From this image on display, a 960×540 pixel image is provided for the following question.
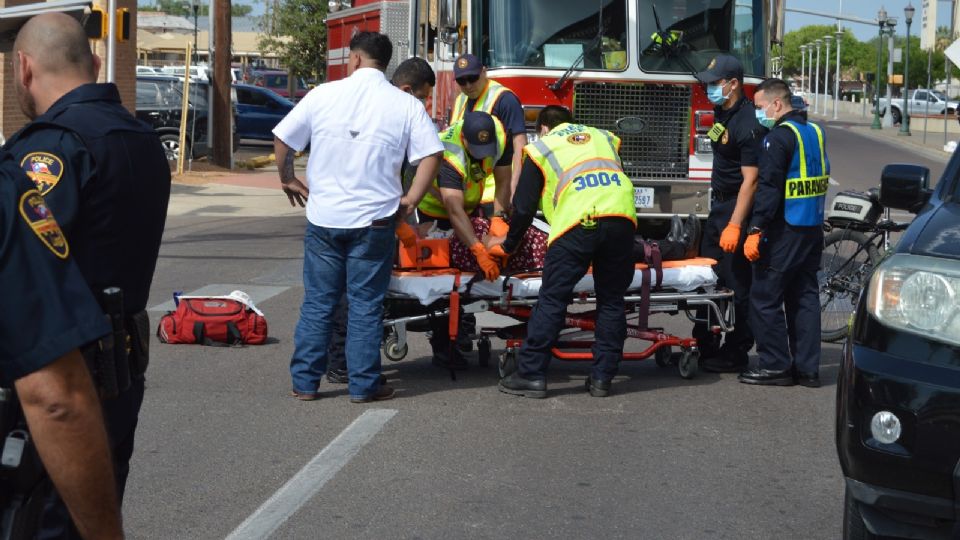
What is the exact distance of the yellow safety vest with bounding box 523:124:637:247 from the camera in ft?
25.8

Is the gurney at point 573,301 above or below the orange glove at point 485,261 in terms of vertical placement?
below

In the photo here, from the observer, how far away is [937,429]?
420cm

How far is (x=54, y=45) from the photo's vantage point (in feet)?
11.4

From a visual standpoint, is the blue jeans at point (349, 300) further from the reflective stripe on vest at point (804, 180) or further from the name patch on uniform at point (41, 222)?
the name patch on uniform at point (41, 222)

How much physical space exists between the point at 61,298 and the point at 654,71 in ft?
36.1

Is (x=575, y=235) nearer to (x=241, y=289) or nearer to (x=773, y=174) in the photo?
(x=773, y=174)

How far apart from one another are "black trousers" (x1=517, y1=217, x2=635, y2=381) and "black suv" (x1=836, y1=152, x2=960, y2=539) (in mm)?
3244

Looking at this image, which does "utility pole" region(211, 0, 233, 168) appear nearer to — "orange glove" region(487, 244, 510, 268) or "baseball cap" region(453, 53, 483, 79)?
"baseball cap" region(453, 53, 483, 79)

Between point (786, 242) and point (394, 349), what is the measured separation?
8.40 feet

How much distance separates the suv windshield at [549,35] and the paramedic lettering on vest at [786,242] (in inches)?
187

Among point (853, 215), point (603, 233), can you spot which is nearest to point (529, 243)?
point (603, 233)

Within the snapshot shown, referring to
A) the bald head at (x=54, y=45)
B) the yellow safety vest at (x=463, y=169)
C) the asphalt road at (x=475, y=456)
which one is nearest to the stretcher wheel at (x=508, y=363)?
the asphalt road at (x=475, y=456)

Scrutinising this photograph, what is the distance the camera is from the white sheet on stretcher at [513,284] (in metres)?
8.30

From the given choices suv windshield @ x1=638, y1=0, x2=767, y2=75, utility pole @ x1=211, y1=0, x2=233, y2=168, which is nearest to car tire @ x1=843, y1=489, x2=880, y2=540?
suv windshield @ x1=638, y1=0, x2=767, y2=75
